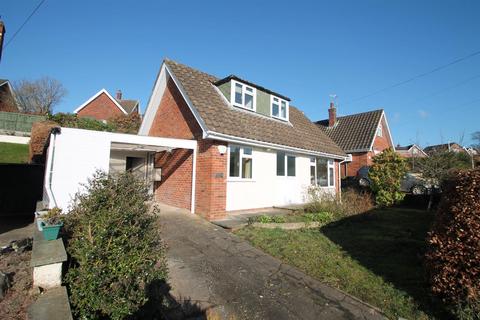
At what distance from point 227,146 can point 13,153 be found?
63.7ft

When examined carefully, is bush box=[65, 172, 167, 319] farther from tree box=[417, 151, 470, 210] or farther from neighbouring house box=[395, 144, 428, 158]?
neighbouring house box=[395, 144, 428, 158]

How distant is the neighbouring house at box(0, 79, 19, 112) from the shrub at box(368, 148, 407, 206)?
3971 centimetres

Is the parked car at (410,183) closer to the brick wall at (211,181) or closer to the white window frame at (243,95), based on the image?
the white window frame at (243,95)

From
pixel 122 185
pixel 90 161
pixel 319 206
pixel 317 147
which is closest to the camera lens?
pixel 122 185

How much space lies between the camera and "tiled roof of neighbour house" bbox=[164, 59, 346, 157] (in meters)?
10.0

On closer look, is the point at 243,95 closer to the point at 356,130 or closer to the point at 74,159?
the point at 74,159

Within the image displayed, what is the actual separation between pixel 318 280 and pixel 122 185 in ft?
12.9

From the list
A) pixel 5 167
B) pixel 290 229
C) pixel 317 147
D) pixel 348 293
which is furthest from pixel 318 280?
pixel 5 167

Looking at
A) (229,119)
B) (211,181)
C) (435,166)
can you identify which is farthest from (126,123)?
(435,166)

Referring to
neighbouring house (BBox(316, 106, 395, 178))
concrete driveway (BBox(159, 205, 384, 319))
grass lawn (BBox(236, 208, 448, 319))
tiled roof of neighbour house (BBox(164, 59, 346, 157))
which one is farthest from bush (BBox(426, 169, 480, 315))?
neighbouring house (BBox(316, 106, 395, 178))

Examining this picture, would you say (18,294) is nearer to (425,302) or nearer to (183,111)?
(425,302)

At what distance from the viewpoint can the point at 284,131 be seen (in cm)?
1366

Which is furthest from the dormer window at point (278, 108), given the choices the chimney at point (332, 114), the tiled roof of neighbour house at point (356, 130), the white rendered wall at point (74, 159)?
the chimney at point (332, 114)

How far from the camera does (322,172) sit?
15.9 meters
